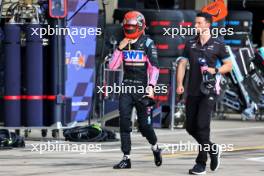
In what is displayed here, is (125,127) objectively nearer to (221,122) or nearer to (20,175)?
(20,175)

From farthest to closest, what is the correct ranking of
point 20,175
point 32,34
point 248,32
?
1. point 248,32
2. point 32,34
3. point 20,175

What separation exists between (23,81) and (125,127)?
4094mm

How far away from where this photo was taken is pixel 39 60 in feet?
43.7

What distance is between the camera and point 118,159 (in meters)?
11.1

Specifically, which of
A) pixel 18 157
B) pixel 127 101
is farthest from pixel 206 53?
pixel 18 157
